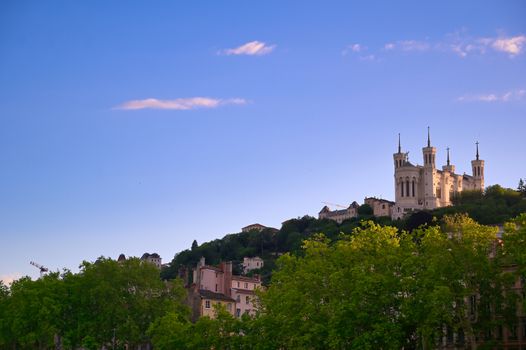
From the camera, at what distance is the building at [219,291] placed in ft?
351

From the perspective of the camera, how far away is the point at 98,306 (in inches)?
3620

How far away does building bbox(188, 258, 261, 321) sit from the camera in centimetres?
10700

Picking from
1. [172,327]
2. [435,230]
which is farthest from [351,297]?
[172,327]

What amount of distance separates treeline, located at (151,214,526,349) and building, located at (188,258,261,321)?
32.9 meters

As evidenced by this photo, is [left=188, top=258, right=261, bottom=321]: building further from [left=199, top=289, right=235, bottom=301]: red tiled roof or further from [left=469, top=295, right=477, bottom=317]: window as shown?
[left=469, top=295, right=477, bottom=317]: window

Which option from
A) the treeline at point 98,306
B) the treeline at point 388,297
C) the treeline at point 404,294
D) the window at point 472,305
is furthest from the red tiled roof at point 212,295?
the window at point 472,305

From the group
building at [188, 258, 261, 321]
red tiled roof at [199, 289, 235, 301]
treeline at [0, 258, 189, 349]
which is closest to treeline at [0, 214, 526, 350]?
treeline at [0, 258, 189, 349]

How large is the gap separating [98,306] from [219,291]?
85.3ft

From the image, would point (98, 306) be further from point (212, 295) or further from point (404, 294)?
point (404, 294)

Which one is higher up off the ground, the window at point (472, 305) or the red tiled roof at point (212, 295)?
the red tiled roof at point (212, 295)

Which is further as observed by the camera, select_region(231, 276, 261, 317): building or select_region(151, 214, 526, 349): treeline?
select_region(231, 276, 261, 317): building

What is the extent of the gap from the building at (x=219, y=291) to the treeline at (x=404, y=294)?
32.9 metres

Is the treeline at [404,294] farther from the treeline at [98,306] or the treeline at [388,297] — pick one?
the treeline at [98,306]

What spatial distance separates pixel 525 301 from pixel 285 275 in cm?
2365
